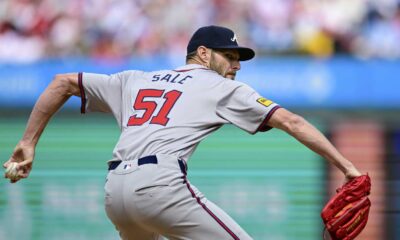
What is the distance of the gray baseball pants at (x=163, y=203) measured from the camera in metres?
3.93

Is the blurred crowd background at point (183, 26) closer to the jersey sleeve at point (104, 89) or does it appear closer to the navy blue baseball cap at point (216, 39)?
the navy blue baseball cap at point (216, 39)

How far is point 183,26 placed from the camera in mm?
10453

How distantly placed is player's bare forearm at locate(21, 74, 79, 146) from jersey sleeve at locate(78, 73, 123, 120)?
4 cm

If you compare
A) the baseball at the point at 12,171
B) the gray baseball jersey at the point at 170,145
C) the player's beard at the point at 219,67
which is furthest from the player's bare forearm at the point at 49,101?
the player's beard at the point at 219,67

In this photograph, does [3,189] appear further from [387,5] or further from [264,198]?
[387,5]

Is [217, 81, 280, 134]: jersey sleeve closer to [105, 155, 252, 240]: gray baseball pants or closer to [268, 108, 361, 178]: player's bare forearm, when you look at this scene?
[268, 108, 361, 178]: player's bare forearm

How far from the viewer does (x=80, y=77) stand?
442 cm

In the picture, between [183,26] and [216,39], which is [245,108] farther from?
[183,26]

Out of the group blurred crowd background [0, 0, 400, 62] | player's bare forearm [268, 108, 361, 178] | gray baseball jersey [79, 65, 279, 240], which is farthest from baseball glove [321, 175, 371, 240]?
blurred crowd background [0, 0, 400, 62]

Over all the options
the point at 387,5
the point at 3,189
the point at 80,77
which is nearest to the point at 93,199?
the point at 3,189

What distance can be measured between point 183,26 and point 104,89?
6.12m

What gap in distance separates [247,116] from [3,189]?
3853 millimetres

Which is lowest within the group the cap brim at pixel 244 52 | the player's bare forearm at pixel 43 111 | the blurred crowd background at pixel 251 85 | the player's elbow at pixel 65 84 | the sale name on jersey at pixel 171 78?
the blurred crowd background at pixel 251 85

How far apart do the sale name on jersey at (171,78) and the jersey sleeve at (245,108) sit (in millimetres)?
223
